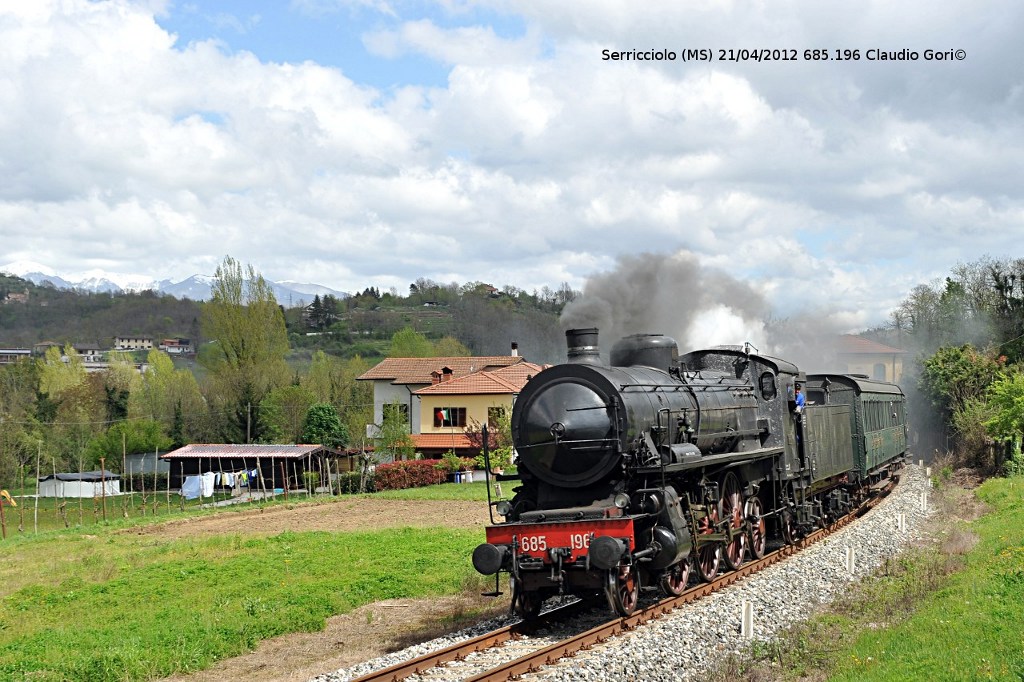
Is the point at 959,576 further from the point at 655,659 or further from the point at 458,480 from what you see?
the point at 458,480

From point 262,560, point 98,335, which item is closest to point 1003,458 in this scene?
point 262,560

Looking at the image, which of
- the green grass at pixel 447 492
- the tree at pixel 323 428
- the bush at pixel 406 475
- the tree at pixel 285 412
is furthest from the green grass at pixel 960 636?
the tree at pixel 285 412

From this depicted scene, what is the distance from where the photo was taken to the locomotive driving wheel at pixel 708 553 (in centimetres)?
1302

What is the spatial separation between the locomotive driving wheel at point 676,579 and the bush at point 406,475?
106ft

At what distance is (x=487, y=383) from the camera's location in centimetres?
5106

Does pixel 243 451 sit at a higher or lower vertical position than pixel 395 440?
lower

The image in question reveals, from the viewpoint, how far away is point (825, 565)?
50.1 ft

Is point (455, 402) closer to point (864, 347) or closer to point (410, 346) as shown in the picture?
point (864, 347)

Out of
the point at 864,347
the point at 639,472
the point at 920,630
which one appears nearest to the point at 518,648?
the point at 639,472

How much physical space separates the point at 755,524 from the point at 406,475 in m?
30.5

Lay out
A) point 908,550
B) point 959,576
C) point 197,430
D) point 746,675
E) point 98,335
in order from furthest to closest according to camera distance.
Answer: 1. point 98,335
2. point 197,430
3. point 908,550
4. point 959,576
5. point 746,675

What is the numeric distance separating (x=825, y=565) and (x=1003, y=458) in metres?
19.7

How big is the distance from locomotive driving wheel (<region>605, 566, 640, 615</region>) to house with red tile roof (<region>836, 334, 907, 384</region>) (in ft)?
181

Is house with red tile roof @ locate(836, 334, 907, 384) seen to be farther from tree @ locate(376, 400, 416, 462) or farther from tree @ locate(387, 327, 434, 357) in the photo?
tree @ locate(387, 327, 434, 357)
